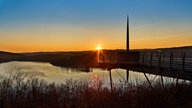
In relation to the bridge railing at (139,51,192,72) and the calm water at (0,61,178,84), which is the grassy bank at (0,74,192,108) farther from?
the bridge railing at (139,51,192,72)

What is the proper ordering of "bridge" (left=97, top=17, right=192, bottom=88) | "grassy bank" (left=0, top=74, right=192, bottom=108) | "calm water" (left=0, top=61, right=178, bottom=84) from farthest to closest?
1. "bridge" (left=97, top=17, right=192, bottom=88)
2. "calm water" (left=0, top=61, right=178, bottom=84)
3. "grassy bank" (left=0, top=74, right=192, bottom=108)

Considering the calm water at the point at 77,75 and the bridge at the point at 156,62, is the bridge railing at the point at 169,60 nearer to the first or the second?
the bridge at the point at 156,62

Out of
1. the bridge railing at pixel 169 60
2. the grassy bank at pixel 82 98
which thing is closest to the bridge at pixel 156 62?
the bridge railing at pixel 169 60

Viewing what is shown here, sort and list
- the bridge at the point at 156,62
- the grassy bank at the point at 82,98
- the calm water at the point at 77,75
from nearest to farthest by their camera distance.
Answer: the grassy bank at the point at 82,98, the calm water at the point at 77,75, the bridge at the point at 156,62

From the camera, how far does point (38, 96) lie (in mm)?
11195

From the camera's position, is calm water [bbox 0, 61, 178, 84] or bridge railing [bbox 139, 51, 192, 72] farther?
bridge railing [bbox 139, 51, 192, 72]

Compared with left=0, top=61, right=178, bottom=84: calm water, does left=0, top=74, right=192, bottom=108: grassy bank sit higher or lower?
higher

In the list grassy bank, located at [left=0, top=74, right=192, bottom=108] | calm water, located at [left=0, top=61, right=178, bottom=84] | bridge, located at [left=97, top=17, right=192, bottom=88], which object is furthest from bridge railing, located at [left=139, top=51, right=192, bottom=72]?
grassy bank, located at [left=0, top=74, right=192, bottom=108]

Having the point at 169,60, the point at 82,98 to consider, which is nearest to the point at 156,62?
the point at 169,60

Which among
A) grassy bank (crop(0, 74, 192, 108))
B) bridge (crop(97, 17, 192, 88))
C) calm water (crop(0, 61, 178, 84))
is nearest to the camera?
grassy bank (crop(0, 74, 192, 108))

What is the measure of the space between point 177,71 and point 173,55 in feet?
8.81

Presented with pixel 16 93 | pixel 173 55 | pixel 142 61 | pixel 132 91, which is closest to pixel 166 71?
pixel 173 55

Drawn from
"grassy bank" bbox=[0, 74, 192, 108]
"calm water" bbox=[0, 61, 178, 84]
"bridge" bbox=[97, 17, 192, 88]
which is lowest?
"calm water" bbox=[0, 61, 178, 84]

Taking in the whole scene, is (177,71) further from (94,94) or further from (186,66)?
(94,94)
